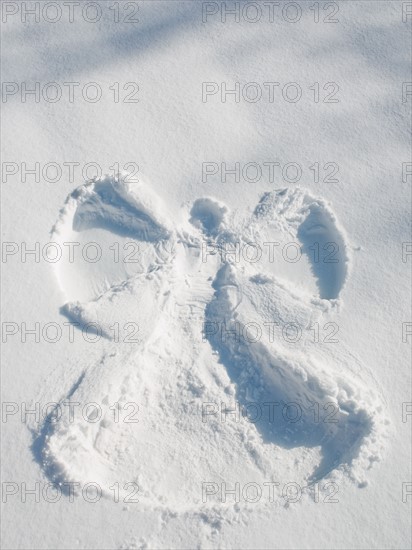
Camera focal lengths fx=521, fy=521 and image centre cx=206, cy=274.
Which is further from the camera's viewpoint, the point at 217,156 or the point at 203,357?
the point at 217,156

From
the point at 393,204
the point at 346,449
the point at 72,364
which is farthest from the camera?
the point at 393,204

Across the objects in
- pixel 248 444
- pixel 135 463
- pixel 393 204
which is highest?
pixel 393 204

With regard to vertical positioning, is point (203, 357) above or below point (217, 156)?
below

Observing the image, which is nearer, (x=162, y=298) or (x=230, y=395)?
(x=230, y=395)

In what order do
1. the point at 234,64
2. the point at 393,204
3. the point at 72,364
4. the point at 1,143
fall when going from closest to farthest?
the point at 72,364, the point at 393,204, the point at 1,143, the point at 234,64

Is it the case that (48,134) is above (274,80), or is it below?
below

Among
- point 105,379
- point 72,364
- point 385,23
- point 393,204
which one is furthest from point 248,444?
point 385,23

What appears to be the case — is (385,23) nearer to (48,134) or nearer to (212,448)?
(48,134)
